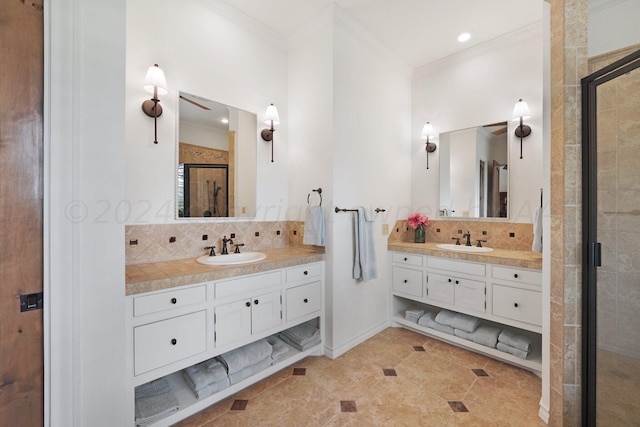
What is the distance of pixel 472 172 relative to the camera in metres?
2.91

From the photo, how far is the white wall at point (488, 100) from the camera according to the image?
249 centimetres

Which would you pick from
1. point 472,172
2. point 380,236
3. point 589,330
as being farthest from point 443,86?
point 589,330

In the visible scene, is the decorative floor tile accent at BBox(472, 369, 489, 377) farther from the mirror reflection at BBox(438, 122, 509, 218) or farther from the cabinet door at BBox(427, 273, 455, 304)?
the mirror reflection at BBox(438, 122, 509, 218)

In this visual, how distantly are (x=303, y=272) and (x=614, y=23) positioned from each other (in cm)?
264

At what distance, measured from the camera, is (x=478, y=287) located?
238cm

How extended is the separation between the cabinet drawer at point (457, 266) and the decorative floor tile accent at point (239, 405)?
2.02m

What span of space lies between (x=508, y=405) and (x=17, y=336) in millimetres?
2716

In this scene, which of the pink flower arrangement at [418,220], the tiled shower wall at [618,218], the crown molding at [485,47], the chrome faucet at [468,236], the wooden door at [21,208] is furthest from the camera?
the pink flower arrangement at [418,220]

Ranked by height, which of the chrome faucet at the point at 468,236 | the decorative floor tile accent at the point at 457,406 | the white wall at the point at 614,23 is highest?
the white wall at the point at 614,23

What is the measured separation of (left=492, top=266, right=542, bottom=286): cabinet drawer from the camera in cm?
208

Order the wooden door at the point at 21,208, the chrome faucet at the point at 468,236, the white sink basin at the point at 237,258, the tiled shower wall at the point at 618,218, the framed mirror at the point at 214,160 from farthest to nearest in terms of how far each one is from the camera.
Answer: the chrome faucet at the point at 468,236
the framed mirror at the point at 214,160
the white sink basin at the point at 237,258
the tiled shower wall at the point at 618,218
the wooden door at the point at 21,208

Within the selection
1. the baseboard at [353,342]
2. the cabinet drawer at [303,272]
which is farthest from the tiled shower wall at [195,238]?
the baseboard at [353,342]

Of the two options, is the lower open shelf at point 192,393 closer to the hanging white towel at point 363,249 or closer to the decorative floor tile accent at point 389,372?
the decorative floor tile accent at point 389,372

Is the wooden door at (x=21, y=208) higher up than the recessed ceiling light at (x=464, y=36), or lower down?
lower down
